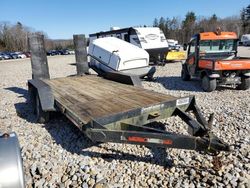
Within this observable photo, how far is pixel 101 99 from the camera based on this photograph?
527cm

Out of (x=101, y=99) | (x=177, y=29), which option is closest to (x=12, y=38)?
(x=177, y=29)

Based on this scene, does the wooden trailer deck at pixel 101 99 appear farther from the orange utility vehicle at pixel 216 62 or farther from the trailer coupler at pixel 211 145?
the orange utility vehicle at pixel 216 62

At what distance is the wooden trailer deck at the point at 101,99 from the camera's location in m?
4.37

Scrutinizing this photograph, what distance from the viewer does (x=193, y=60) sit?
32.4ft

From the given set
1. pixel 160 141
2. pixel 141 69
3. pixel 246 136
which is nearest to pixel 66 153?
pixel 160 141

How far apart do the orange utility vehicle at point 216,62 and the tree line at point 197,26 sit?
6025 cm

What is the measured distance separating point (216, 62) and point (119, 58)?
3697 mm

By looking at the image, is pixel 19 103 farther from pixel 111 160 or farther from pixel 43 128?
pixel 111 160

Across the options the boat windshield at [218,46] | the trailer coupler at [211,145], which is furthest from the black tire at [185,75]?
the trailer coupler at [211,145]

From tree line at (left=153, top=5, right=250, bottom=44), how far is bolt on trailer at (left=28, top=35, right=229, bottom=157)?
216 ft

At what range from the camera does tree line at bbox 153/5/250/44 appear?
71150 millimetres

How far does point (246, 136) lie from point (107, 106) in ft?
8.83

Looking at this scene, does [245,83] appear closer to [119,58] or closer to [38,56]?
[119,58]

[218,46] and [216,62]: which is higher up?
[218,46]
